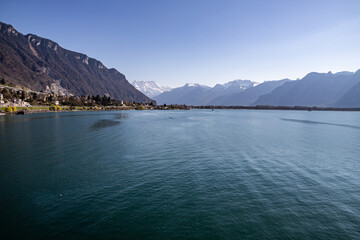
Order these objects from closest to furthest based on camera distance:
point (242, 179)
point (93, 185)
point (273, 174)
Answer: point (93, 185), point (242, 179), point (273, 174)

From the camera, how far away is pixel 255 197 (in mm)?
19969

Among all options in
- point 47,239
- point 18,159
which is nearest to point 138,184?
point 47,239

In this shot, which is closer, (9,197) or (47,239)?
Answer: (47,239)

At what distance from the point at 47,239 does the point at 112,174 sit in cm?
1272

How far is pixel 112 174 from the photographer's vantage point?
1020 inches

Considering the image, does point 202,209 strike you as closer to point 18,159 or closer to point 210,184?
point 210,184

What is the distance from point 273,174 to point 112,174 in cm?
2267

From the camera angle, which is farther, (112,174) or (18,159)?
(18,159)

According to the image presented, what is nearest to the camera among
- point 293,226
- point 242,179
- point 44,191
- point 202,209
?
point 293,226

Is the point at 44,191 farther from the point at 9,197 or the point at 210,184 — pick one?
the point at 210,184

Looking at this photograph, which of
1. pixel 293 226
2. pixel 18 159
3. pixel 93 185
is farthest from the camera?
pixel 18 159

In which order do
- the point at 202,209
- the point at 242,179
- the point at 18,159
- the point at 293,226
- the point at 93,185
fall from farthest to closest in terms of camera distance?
1. the point at 18,159
2. the point at 242,179
3. the point at 93,185
4. the point at 202,209
5. the point at 293,226

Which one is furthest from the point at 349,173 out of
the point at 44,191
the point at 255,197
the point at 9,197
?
the point at 9,197

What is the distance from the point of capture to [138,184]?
22688 mm
